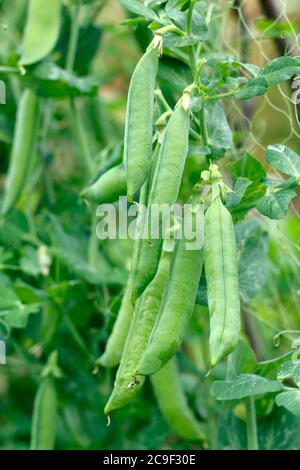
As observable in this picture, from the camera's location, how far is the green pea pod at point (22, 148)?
1.52 metres

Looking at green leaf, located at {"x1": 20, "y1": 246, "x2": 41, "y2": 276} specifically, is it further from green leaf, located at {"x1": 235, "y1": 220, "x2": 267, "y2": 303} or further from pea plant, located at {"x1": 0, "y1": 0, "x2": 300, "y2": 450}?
green leaf, located at {"x1": 235, "y1": 220, "x2": 267, "y2": 303}

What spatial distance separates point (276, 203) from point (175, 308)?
0.53 ft

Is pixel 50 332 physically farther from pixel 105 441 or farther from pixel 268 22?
pixel 268 22

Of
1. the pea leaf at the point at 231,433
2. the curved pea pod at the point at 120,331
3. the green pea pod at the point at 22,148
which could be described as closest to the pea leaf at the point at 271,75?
the curved pea pod at the point at 120,331

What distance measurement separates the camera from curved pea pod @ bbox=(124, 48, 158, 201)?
35.1 inches

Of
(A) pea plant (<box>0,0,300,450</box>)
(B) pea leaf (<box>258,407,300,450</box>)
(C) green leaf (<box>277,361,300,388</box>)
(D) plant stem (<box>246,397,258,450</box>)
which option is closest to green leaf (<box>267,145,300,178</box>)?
(A) pea plant (<box>0,0,300,450</box>)

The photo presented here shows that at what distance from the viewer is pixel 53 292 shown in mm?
1444

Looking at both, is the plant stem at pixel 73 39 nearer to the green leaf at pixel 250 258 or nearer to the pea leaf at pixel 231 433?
the green leaf at pixel 250 258

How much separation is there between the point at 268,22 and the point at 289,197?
737mm

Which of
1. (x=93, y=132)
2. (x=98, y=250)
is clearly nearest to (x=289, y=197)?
(x=98, y=250)

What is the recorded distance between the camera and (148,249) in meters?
0.92

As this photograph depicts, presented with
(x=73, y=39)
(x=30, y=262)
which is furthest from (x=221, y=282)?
(x=73, y=39)

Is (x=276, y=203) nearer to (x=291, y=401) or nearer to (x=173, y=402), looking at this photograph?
(x=291, y=401)

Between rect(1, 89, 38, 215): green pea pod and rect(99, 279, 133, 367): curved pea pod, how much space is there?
476 millimetres
